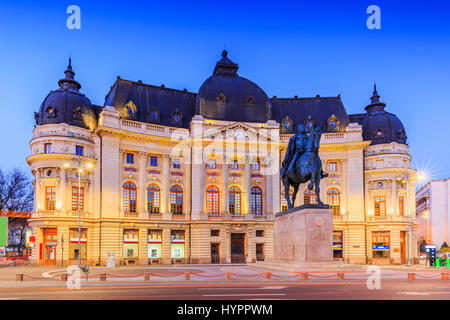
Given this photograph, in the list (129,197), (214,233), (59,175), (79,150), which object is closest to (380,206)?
(214,233)

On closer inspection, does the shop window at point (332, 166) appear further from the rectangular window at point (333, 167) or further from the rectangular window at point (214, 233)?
the rectangular window at point (214, 233)

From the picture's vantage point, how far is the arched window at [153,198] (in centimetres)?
6350

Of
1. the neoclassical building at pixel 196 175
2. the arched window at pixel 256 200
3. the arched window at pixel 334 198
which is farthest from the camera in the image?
the arched window at pixel 334 198

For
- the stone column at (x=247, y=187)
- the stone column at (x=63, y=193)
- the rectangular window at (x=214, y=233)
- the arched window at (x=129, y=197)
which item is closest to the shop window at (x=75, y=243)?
the stone column at (x=63, y=193)

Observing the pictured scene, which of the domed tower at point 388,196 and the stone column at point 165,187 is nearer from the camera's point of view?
the stone column at point 165,187

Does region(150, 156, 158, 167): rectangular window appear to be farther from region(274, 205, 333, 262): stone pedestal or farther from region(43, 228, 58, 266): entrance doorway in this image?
region(274, 205, 333, 262): stone pedestal

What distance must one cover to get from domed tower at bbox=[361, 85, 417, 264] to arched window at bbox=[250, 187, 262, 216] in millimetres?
15727

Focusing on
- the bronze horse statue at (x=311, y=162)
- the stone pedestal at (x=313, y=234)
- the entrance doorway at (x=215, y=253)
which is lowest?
the entrance doorway at (x=215, y=253)

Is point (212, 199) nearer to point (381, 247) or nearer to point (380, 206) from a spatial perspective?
point (380, 206)

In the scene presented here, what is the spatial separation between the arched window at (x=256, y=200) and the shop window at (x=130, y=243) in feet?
54.5

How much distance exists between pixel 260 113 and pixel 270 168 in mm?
8524

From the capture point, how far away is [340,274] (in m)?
28.5
